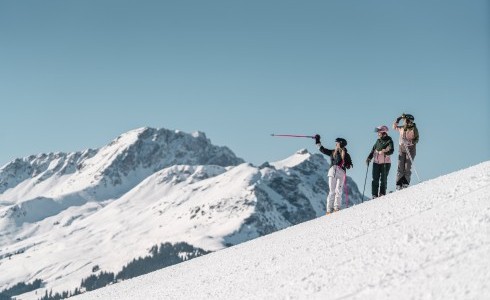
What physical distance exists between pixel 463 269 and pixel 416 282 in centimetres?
63

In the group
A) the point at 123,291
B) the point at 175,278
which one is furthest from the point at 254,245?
the point at 123,291

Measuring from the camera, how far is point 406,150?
19.4 metres

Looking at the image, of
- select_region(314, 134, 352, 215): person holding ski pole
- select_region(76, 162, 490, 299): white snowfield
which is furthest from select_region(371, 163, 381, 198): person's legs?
select_region(76, 162, 490, 299): white snowfield

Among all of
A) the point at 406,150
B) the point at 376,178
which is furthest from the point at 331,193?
the point at 406,150

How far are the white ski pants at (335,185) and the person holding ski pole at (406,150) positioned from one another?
209cm

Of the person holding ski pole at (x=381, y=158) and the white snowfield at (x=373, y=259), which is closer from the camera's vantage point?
the white snowfield at (x=373, y=259)

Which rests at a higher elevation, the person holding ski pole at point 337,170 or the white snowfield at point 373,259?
the person holding ski pole at point 337,170

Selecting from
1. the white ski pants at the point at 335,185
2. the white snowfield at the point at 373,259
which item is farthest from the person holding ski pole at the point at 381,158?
the white snowfield at the point at 373,259

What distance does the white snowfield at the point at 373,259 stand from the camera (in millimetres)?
7914

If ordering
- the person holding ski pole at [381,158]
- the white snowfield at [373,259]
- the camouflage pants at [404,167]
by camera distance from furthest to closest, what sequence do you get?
the camouflage pants at [404,167], the person holding ski pole at [381,158], the white snowfield at [373,259]

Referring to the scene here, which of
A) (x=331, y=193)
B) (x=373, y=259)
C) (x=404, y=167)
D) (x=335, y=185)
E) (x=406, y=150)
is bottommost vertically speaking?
(x=373, y=259)

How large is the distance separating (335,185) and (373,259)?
981 centimetres

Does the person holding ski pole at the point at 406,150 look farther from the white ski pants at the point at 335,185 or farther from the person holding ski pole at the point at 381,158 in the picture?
the white ski pants at the point at 335,185

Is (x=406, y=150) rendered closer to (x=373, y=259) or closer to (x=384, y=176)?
(x=384, y=176)
